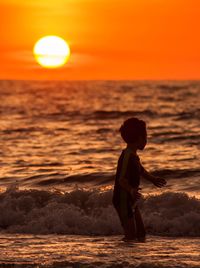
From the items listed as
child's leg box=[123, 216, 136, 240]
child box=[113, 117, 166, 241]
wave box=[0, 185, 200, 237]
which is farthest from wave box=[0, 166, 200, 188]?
child box=[113, 117, 166, 241]

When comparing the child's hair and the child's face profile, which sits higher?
the child's hair

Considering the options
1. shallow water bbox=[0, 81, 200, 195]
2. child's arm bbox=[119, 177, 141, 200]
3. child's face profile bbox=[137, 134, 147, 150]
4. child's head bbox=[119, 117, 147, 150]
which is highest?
shallow water bbox=[0, 81, 200, 195]

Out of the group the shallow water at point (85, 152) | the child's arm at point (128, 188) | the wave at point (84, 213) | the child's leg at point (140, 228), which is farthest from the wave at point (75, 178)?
the child's arm at point (128, 188)

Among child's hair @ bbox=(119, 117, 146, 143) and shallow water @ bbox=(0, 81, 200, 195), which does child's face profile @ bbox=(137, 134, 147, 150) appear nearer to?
child's hair @ bbox=(119, 117, 146, 143)

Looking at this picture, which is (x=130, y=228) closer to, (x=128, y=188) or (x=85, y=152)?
(x=128, y=188)

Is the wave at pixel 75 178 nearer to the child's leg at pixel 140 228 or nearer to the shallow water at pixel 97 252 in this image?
the shallow water at pixel 97 252

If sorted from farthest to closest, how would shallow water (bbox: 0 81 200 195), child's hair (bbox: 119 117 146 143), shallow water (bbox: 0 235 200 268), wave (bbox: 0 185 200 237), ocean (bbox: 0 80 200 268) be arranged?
shallow water (bbox: 0 81 200 195)
wave (bbox: 0 185 200 237)
child's hair (bbox: 119 117 146 143)
ocean (bbox: 0 80 200 268)
shallow water (bbox: 0 235 200 268)

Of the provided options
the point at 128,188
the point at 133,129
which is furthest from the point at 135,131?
the point at 128,188

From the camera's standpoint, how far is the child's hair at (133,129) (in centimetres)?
922

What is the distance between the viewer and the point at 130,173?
30.3 ft

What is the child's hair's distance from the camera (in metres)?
9.22

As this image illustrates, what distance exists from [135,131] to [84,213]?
4.45 metres

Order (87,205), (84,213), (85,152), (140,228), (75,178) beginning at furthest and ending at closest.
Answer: (85,152) → (75,178) → (87,205) → (84,213) → (140,228)

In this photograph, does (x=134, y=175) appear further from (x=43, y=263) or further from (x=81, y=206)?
(x=81, y=206)
